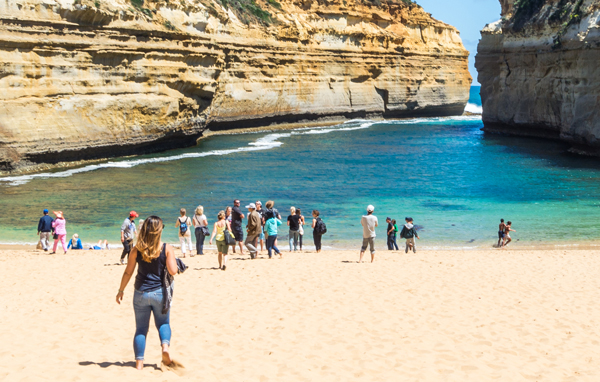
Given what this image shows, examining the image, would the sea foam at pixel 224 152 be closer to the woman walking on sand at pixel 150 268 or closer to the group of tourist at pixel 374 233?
the group of tourist at pixel 374 233

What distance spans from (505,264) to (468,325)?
5.13 metres

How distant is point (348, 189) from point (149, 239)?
64.8ft

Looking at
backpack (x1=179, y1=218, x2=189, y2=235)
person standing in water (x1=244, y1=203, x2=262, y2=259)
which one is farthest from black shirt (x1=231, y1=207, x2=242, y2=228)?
backpack (x1=179, y1=218, x2=189, y2=235)

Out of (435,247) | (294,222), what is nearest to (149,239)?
(294,222)

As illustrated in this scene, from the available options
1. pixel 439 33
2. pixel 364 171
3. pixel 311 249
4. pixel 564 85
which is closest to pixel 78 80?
pixel 364 171

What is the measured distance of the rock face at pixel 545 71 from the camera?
32.2 meters

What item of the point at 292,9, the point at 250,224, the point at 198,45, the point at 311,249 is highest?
the point at 292,9

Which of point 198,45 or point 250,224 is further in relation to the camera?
point 198,45

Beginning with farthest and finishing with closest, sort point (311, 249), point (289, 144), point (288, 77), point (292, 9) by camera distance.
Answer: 1. point (292, 9)
2. point (288, 77)
3. point (289, 144)
4. point (311, 249)

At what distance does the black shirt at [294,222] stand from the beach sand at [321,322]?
2.23 m

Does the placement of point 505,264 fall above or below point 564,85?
below

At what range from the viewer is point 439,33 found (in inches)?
2768

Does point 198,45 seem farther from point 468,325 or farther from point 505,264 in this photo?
point 468,325

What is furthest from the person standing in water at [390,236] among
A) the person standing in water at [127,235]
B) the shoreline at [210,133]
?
the shoreline at [210,133]
